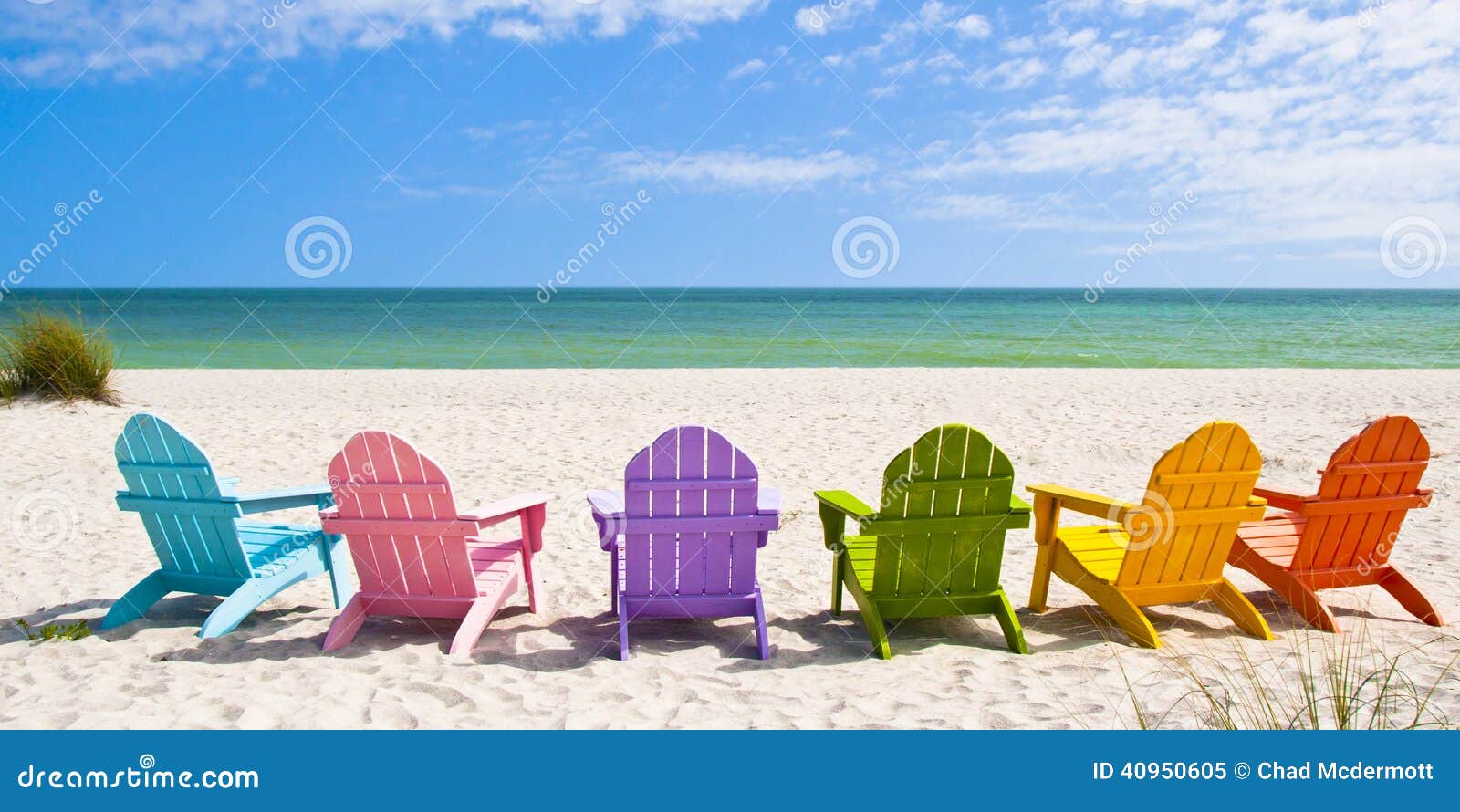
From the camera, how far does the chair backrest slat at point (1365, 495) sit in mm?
3857

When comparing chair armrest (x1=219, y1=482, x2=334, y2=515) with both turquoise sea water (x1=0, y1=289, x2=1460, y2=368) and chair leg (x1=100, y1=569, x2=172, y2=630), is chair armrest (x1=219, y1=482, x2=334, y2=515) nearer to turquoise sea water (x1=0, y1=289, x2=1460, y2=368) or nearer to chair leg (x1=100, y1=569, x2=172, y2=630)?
chair leg (x1=100, y1=569, x2=172, y2=630)

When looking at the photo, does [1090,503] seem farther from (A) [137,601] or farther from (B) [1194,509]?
(A) [137,601]

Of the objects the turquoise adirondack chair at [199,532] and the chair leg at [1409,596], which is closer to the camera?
the turquoise adirondack chair at [199,532]

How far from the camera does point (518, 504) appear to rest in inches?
156

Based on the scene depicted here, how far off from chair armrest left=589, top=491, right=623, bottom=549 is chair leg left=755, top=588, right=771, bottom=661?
2.16 ft

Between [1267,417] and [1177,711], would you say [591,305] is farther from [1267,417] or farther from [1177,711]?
[1177,711]

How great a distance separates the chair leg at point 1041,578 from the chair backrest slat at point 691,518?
4.58 feet

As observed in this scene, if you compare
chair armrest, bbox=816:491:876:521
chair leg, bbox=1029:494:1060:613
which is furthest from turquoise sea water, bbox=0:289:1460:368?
chair leg, bbox=1029:494:1060:613

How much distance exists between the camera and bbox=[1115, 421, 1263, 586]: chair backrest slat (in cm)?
357

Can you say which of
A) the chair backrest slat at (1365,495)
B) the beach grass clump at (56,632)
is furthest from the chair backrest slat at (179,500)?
the chair backrest slat at (1365,495)

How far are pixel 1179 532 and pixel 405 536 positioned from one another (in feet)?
10.5

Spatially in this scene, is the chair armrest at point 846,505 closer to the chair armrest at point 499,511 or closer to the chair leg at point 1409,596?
the chair armrest at point 499,511

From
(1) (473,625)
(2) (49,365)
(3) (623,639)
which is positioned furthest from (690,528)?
(2) (49,365)
